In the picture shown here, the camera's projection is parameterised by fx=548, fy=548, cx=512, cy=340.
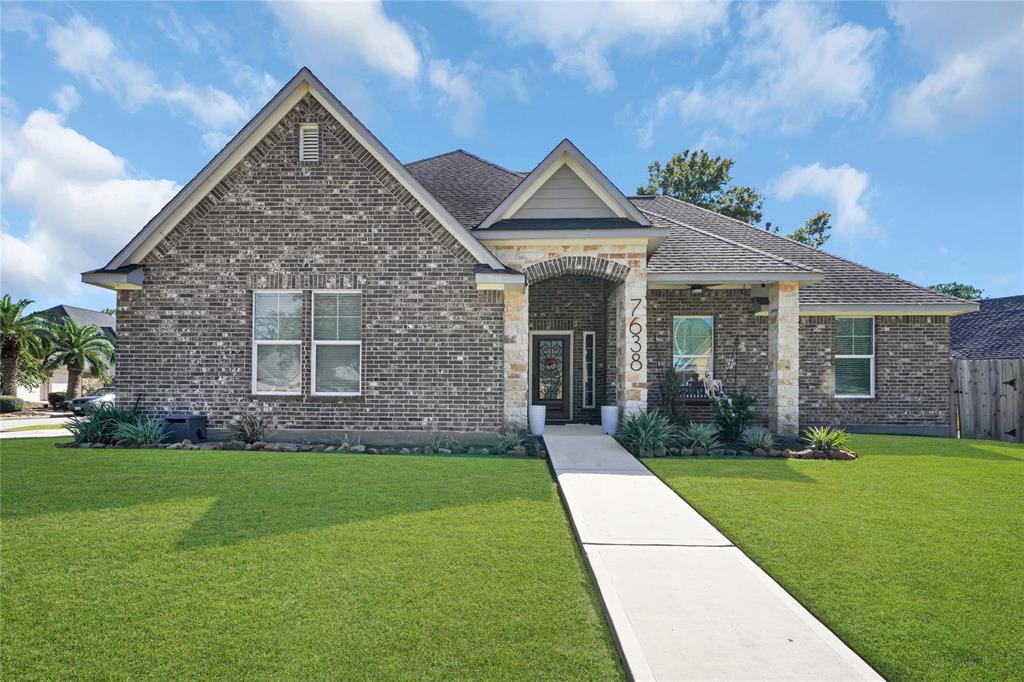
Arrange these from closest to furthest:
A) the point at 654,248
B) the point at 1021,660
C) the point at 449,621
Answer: the point at 1021,660 → the point at 449,621 → the point at 654,248

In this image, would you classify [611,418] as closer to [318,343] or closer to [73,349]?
[318,343]

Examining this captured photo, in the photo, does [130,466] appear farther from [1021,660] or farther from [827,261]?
[827,261]

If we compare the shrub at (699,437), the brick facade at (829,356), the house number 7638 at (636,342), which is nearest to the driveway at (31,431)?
the house number 7638 at (636,342)

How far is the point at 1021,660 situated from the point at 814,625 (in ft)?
3.25

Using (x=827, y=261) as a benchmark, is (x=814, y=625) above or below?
below

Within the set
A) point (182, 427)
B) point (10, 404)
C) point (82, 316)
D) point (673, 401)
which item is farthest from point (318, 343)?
point (82, 316)

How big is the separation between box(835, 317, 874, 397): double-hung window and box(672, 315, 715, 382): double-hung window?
331 cm

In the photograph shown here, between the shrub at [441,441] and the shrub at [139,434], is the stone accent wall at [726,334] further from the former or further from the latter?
the shrub at [139,434]

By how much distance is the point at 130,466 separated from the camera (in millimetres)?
7770

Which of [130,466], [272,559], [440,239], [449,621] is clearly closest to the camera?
[449,621]

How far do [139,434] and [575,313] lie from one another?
32.4ft

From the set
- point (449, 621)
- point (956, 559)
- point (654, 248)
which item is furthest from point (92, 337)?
point (956, 559)

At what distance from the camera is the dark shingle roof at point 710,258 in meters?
11.6

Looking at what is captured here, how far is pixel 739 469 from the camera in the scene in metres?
8.36
